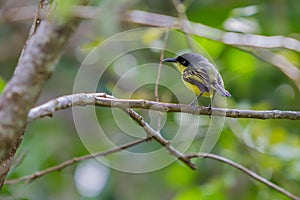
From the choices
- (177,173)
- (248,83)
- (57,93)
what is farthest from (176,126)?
(57,93)

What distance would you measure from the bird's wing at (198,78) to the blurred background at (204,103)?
345 mm

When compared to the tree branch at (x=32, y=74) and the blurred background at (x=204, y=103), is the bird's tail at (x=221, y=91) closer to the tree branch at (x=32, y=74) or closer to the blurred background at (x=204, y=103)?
the blurred background at (x=204, y=103)

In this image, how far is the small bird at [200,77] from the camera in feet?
9.11

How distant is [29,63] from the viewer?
45.9 inches

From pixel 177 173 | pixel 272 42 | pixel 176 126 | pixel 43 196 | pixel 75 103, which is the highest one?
pixel 75 103

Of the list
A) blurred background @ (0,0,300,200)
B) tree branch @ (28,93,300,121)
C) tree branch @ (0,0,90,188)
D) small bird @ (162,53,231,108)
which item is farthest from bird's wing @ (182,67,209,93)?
tree branch @ (0,0,90,188)

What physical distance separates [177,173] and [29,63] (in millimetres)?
3229

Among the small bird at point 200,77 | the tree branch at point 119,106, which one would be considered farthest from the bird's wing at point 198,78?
the tree branch at point 119,106

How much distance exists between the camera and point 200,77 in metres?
2.87

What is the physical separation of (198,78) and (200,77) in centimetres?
2

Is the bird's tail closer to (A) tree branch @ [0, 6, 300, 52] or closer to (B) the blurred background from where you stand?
(B) the blurred background

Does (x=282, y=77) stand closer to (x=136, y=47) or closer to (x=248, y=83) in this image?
(x=248, y=83)

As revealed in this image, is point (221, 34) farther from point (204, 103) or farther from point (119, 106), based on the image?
point (119, 106)

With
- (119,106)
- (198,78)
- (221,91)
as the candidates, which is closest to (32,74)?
(119,106)
